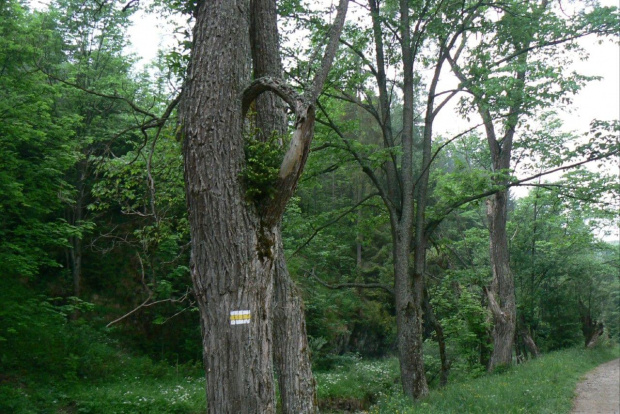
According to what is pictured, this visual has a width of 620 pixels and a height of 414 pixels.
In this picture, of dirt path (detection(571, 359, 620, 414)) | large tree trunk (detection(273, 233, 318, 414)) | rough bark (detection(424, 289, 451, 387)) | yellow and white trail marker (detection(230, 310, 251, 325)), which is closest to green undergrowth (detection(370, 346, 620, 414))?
dirt path (detection(571, 359, 620, 414))

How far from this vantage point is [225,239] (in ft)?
13.4

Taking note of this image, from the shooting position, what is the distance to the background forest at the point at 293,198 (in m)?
10.4

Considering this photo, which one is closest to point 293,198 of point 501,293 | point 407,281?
point 407,281

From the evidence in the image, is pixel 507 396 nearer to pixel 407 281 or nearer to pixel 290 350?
pixel 407 281

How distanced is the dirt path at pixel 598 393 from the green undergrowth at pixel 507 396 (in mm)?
217

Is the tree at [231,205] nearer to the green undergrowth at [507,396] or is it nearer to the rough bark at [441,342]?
the green undergrowth at [507,396]

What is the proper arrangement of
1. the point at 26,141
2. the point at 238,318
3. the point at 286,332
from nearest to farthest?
the point at 238,318, the point at 286,332, the point at 26,141

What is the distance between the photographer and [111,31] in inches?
758

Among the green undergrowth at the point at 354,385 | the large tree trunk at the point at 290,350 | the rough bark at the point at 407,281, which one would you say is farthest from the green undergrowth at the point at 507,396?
the green undergrowth at the point at 354,385

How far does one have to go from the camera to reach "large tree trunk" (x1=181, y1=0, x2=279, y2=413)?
396 centimetres

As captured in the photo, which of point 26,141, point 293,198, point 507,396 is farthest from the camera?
point 293,198

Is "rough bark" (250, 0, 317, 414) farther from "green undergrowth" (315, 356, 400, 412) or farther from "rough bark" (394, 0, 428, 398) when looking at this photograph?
"green undergrowth" (315, 356, 400, 412)

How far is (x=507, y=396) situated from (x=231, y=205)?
9006 mm

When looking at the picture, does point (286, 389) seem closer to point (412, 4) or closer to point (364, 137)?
point (412, 4)
